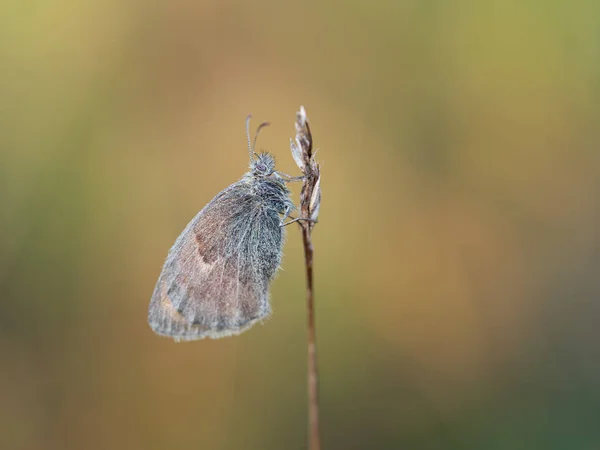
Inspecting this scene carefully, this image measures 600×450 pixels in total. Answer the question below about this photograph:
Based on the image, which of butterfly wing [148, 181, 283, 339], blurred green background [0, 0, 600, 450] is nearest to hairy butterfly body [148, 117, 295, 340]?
butterfly wing [148, 181, 283, 339]

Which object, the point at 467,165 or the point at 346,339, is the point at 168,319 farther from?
the point at 467,165

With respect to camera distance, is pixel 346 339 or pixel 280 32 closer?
pixel 346 339

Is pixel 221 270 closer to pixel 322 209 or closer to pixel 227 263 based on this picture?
pixel 227 263

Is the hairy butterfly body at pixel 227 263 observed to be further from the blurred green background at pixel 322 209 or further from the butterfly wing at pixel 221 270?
the blurred green background at pixel 322 209

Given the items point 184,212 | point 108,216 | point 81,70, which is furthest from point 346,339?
point 81,70

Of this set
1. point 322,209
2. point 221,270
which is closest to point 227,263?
point 221,270
